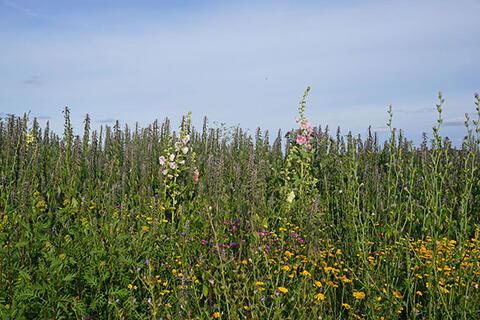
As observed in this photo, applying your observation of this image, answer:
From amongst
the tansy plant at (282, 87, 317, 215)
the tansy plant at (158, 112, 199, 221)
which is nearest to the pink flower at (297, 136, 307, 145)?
the tansy plant at (282, 87, 317, 215)

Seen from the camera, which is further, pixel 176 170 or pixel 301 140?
pixel 301 140

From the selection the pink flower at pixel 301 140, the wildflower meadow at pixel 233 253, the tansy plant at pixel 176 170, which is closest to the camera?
the wildflower meadow at pixel 233 253

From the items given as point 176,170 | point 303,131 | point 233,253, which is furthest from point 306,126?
point 233,253

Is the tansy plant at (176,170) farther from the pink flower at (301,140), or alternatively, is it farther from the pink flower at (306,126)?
the pink flower at (306,126)

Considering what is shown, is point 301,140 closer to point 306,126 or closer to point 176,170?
point 306,126

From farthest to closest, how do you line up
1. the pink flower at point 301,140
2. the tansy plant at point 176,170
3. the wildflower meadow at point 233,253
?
the pink flower at point 301,140, the tansy plant at point 176,170, the wildflower meadow at point 233,253

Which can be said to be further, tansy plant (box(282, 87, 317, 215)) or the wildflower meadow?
tansy plant (box(282, 87, 317, 215))

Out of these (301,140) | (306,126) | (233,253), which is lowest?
(233,253)

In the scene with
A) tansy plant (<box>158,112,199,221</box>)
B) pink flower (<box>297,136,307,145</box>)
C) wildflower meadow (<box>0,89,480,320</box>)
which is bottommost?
wildflower meadow (<box>0,89,480,320</box>)

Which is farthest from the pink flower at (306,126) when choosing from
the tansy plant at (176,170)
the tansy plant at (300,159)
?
the tansy plant at (176,170)

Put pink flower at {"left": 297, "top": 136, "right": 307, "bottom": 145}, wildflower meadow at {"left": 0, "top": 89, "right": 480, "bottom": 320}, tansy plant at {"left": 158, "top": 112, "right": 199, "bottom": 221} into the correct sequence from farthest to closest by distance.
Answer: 1. pink flower at {"left": 297, "top": 136, "right": 307, "bottom": 145}
2. tansy plant at {"left": 158, "top": 112, "right": 199, "bottom": 221}
3. wildflower meadow at {"left": 0, "top": 89, "right": 480, "bottom": 320}

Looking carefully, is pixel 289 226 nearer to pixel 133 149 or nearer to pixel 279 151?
pixel 133 149

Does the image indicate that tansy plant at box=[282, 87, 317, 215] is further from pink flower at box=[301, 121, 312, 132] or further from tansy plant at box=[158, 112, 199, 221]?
tansy plant at box=[158, 112, 199, 221]

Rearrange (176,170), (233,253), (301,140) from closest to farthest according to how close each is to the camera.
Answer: (233,253) → (176,170) → (301,140)
